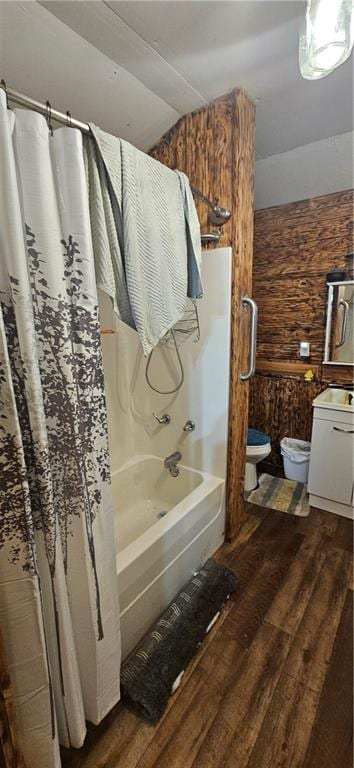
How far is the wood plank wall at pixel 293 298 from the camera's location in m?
2.36

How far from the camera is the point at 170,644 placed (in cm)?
125

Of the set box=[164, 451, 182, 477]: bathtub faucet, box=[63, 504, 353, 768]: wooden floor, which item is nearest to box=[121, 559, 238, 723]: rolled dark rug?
box=[63, 504, 353, 768]: wooden floor

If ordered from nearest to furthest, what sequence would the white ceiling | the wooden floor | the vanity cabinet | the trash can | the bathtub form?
the wooden floor, the white ceiling, the bathtub, the vanity cabinet, the trash can

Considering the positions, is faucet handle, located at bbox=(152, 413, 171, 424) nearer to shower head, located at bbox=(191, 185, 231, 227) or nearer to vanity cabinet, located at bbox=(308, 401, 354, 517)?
vanity cabinet, located at bbox=(308, 401, 354, 517)

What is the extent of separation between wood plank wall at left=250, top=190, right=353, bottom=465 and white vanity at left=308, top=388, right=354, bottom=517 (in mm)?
441

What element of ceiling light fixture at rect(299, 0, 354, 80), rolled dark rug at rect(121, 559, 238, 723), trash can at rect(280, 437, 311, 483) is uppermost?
ceiling light fixture at rect(299, 0, 354, 80)

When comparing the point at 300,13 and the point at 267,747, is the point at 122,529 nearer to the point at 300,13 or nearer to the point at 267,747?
the point at 267,747

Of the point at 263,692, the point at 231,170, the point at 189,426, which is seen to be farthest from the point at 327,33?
the point at 263,692

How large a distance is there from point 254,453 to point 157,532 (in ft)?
3.97

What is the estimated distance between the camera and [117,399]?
7.16ft

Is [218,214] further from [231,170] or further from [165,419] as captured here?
[165,419]

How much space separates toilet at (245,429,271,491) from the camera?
2371 mm

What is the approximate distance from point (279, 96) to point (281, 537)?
2.55 m

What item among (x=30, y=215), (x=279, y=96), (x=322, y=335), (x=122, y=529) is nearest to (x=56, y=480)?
(x=30, y=215)
